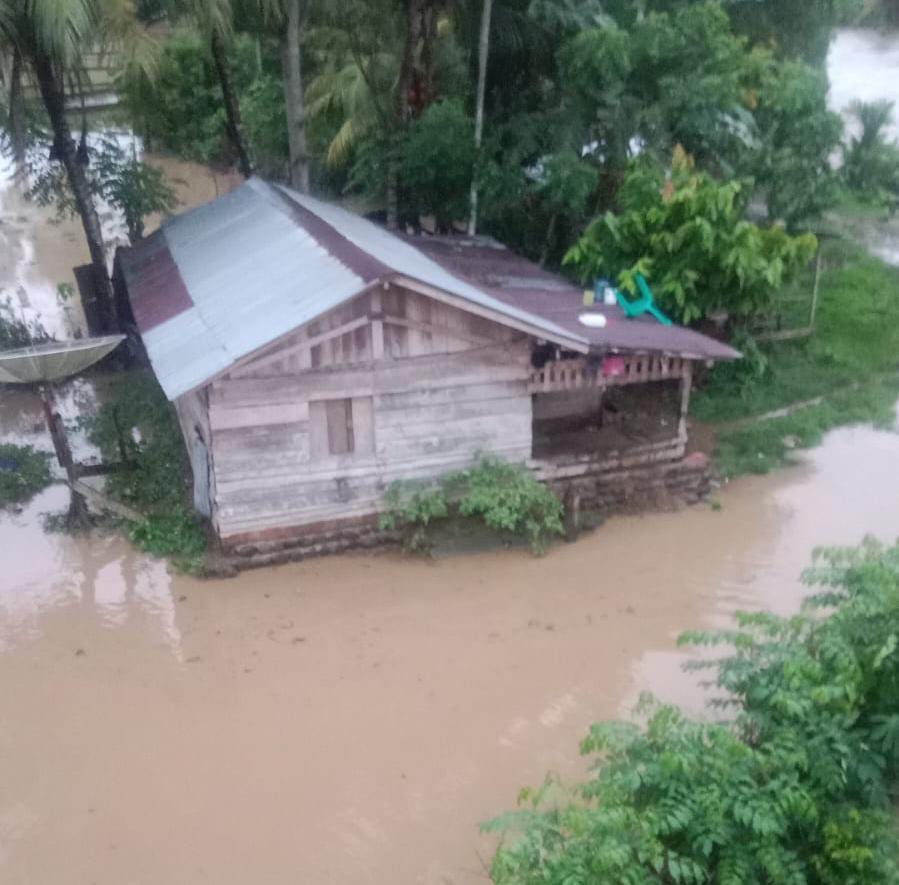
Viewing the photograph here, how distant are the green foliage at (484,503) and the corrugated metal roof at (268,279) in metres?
1.47

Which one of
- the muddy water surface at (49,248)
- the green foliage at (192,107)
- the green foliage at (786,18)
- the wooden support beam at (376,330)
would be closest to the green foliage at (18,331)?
the muddy water surface at (49,248)

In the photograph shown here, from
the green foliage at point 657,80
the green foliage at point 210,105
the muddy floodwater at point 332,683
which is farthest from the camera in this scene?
the green foliage at point 210,105

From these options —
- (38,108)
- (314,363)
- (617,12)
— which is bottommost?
(314,363)

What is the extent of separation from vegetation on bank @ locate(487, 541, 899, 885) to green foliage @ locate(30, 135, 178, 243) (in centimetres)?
1120

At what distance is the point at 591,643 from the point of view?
26.6 feet

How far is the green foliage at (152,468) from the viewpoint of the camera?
923 cm

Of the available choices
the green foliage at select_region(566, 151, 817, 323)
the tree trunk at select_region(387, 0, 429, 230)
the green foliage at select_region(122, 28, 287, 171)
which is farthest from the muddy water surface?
the green foliage at select_region(566, 151, 817, 323)

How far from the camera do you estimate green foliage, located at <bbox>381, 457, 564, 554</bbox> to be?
9.07m

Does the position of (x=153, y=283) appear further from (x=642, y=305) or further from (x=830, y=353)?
(x=830, y=353)

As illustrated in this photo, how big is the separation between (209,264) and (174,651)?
4844 mm

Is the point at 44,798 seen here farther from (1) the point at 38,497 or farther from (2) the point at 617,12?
(2) the point at 617,12

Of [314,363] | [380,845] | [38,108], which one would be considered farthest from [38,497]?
[38,108]

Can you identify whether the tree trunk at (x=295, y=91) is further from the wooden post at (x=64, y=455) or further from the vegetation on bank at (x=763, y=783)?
the vegetation on bank at (x=763, y=783)

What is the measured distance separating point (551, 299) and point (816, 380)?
4.50 m
